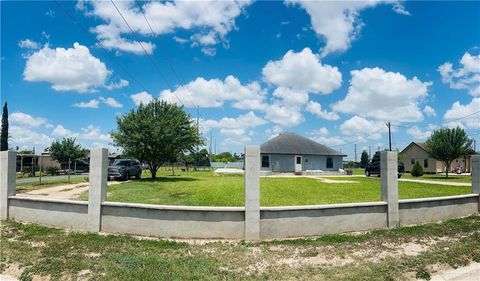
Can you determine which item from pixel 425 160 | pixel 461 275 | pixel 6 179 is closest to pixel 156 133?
pixel 6 179

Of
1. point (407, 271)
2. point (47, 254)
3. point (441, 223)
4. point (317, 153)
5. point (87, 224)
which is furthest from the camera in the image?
point (317, 153)

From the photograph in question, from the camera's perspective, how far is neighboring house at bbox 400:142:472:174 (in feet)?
179

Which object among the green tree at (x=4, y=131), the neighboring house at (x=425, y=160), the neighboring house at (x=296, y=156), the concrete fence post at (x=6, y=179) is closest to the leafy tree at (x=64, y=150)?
the green tree at (x=4, y=131)

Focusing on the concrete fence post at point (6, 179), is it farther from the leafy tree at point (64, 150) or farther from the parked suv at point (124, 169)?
the leafy tree at point (64, 150)

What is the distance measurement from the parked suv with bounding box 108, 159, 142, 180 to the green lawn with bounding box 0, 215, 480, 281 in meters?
19.0

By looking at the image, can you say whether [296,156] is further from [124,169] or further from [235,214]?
[235,214]

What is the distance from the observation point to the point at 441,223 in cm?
1044

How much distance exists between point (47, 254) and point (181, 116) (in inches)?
910

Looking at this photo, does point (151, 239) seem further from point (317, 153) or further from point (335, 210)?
point (317, 153)

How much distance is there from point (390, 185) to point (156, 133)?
2138 centimetres

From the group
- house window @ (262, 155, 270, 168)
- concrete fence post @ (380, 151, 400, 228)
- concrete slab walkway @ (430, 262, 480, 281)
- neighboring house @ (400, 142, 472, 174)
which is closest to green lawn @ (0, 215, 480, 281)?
concrete slab walkway @ (430, 262, 480, 281)

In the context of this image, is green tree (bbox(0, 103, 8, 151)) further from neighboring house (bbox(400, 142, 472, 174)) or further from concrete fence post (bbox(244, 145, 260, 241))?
neighboring house (bbox(400, 142, 472, 174))

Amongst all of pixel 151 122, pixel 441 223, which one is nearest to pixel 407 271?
pixel 441 223

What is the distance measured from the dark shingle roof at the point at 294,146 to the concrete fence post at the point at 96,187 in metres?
35.2
